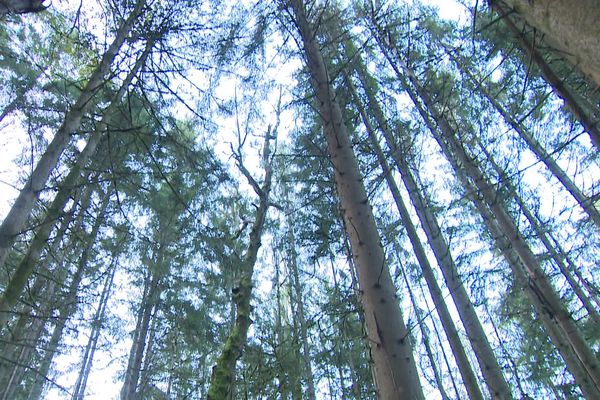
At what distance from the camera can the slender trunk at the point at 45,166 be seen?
9.58ft

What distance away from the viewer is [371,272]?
2.15m

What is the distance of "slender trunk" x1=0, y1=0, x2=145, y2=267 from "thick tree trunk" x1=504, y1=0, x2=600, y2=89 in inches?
108

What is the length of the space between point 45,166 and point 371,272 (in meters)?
3.18

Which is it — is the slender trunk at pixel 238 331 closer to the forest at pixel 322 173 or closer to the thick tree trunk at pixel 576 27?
the forest at pixel 322 173

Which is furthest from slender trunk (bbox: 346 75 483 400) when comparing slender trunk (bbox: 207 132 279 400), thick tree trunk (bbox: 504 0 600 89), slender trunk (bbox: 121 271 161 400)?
slender trunk (bbox: 121 271 161 400)

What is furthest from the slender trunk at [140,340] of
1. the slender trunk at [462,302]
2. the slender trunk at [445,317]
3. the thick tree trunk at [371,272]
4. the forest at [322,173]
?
the thick tree trunk at [371,272]

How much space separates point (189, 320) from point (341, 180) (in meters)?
10.8

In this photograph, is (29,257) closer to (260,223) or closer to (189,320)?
(260,223)

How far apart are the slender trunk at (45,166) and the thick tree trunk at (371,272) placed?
70.0 inches

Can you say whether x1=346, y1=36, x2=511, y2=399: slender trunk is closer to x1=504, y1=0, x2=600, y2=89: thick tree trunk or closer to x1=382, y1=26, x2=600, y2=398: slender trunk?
x1=382, y1=26, x2=600, y2=398: slender trunk

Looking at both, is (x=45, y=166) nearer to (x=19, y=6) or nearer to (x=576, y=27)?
(x=19, y=6)

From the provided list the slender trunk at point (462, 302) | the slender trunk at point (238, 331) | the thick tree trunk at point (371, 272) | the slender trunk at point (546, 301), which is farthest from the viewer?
the slender trunk at point (462, 302)

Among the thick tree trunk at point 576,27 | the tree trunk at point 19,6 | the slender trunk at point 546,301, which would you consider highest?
the tree trunk at point 19,6

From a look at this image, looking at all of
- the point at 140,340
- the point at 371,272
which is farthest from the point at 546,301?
the point at 140,340
